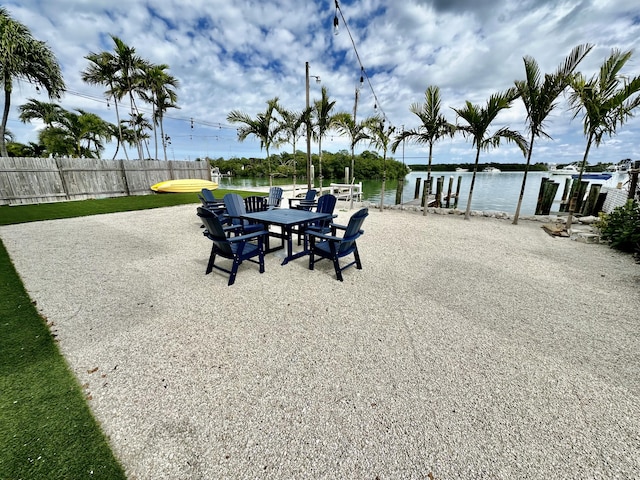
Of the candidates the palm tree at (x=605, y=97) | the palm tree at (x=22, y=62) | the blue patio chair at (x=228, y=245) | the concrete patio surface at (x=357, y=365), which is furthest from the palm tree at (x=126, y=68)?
the palm tree at (x=605, y=97)

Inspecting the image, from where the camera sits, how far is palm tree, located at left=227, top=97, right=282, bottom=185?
1107cm

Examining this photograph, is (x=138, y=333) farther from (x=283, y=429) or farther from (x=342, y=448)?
(x=342, y=448)

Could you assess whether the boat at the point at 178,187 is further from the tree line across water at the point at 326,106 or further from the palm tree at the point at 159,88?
the palm tree at the point at 159,88

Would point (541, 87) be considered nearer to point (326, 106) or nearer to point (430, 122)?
point (430, 122)

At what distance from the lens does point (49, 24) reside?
983 cm

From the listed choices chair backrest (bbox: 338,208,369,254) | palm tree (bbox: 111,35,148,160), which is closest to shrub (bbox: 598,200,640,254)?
chair backrest (bbox: 338,208,369,254)

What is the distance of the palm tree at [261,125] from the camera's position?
36.3 feet

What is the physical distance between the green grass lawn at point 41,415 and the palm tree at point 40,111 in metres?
23.5

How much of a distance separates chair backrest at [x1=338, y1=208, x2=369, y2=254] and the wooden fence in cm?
1413

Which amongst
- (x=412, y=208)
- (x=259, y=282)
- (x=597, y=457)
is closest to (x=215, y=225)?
(x=259, y=282)

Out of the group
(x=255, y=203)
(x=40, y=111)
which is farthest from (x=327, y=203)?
(x=40, y=111)

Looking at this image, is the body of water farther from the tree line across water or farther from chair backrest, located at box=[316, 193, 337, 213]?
chair backrest, located at box=[316, 193, 337, 213]

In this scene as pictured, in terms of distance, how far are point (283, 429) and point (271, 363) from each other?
1.92 feet

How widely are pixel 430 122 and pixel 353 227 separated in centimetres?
638
